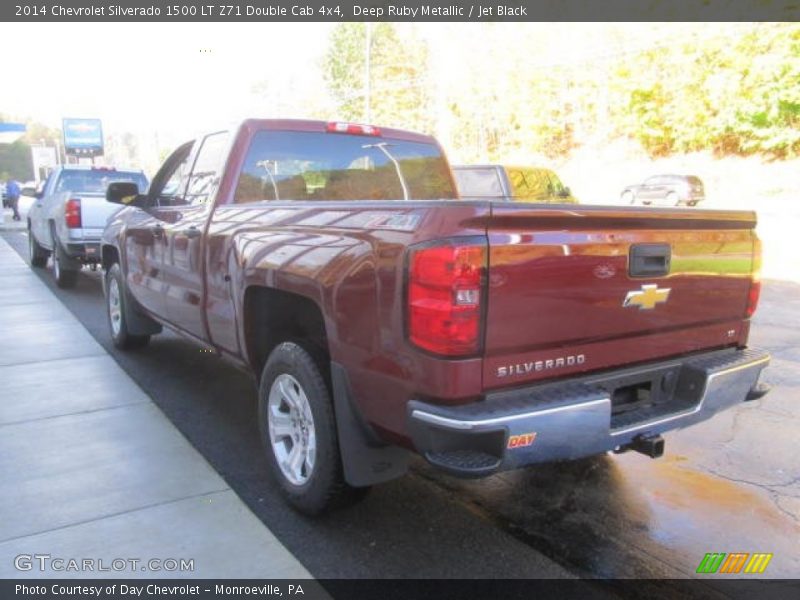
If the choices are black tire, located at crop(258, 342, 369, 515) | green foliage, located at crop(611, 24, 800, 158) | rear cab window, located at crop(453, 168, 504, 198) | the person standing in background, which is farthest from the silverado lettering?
the person standing in background

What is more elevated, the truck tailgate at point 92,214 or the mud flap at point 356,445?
the truck tailgate at point 92,214

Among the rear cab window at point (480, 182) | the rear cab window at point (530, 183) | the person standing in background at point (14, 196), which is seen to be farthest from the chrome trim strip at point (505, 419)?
the person standing in background at point (14, 196)

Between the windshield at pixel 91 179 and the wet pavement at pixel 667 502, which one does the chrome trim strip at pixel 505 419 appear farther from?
the windshield at pixel 91 179

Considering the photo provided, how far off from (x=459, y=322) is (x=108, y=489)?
2322mm

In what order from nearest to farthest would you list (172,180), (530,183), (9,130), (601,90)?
(172,180), (530,183), (9,130), (601,90)

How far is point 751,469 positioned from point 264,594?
2.93m

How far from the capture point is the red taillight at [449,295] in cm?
228

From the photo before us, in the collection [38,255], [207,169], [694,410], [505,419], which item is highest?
[207,169]

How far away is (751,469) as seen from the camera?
3812 mm

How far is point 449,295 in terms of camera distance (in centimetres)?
228

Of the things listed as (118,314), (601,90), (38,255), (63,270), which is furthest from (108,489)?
(601,90)

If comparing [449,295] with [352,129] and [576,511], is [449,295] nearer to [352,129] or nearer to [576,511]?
[576,511]

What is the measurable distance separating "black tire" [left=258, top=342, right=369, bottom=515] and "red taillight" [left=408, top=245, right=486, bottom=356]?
80 cm

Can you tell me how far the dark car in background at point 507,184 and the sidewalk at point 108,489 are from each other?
7.78 m
